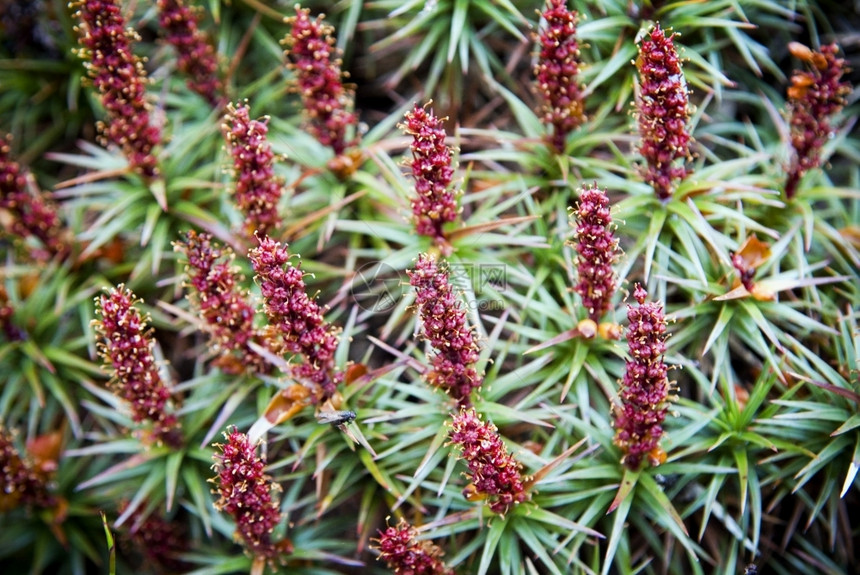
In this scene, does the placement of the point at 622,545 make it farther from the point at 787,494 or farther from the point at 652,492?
the point at 787,494

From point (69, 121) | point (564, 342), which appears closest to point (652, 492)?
point (564, 342)

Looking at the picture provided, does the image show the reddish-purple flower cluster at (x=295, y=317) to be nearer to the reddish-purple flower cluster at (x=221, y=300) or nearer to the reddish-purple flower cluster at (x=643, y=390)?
the reddish-purple flower cluster at (x=221, y=300)

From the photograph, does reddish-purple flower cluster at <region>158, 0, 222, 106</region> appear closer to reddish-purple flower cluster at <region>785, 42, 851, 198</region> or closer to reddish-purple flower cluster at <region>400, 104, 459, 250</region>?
reddish-purple flower cluster at <region>400, 104, 459, 250</region>

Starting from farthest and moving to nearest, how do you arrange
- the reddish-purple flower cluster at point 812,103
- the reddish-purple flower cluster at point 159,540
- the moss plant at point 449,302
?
the reddish-purple flower cluster at point 159,540
the reddish-purple flower cluster at point 812,103
the moss plant at point 449,302

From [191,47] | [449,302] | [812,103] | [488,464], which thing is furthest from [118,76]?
[812,103]

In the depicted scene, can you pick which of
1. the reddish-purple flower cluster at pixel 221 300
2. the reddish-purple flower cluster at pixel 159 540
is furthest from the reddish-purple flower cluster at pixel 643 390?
the reddish-purple flower cluster at pixel 159 540

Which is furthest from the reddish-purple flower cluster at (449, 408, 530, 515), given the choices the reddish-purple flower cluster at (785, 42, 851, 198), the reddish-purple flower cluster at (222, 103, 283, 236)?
the reddish-purple flower cluster at (785, 42, 851, 198)

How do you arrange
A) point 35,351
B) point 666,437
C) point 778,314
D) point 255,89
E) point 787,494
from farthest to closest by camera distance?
point 255,89 < point 35,351 < point 787,494 < point 778,314 < point 666,437
